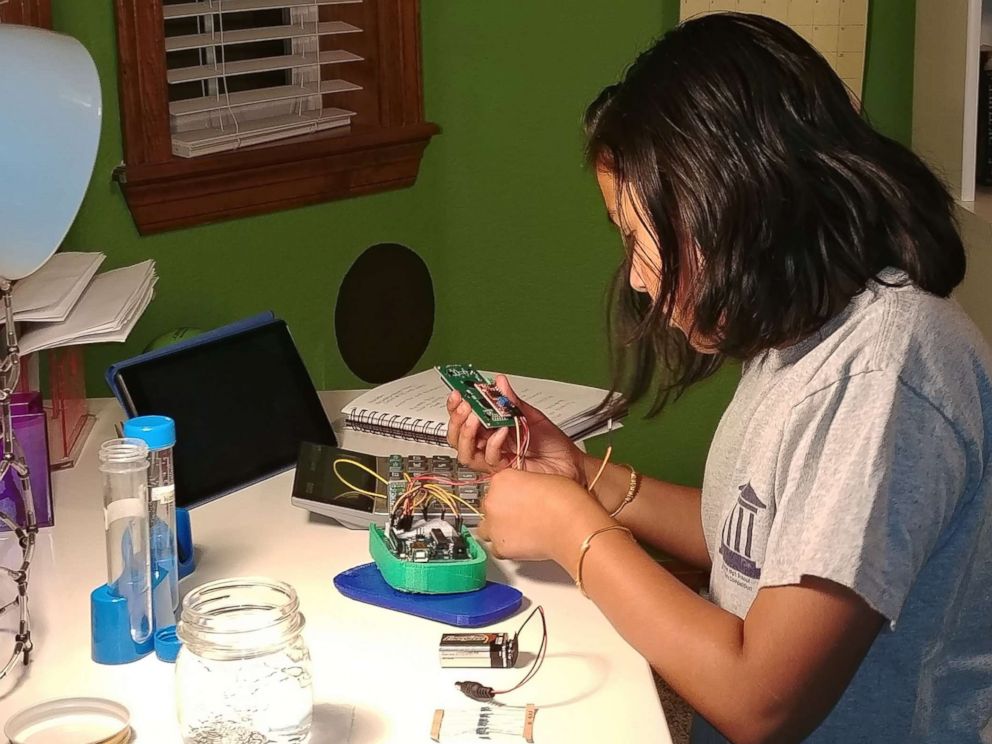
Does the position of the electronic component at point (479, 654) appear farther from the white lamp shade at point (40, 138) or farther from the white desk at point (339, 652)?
the white lamp shade at point (40, 138)

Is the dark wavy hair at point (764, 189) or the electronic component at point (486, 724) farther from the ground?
the dark wavy hair at point (764, 189)

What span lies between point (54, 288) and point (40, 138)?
24.1 inches

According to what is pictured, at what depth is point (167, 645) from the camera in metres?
1.09

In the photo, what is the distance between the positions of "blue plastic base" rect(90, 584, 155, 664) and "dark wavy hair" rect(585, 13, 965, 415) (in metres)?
0.53

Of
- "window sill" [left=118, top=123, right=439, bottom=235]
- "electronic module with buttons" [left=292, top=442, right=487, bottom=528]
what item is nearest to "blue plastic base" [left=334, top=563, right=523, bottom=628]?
"electronic module with buttons" [left=292, top=442, right=487, bottom=528]

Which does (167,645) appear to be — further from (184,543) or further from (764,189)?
(764,189)

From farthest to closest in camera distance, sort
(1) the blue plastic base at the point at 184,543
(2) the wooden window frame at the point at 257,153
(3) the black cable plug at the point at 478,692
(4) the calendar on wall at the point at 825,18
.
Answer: (4) the calendar on wall at the point at 825,18
(2) the wooden window frame at the point at 257,153
(1) the blue plastic base at the point at 184,543
(3) the black cable plug at the point at 478,692

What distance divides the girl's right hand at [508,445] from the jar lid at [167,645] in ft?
1.28

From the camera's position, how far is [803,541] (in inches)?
37.6

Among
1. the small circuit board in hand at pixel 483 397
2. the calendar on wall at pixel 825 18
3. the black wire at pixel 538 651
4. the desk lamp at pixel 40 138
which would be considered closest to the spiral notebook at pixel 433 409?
the small circuit board in hand at pixel 483 397

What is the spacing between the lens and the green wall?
227 cm

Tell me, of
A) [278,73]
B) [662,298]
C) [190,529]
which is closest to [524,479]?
[662,298]

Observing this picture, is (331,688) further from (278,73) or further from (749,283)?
(278,73)

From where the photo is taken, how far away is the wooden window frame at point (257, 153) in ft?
6.23
